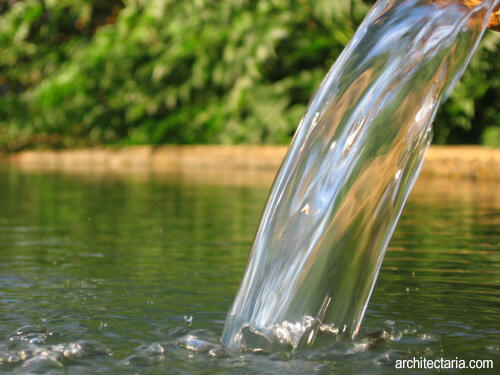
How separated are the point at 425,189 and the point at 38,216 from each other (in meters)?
2.93

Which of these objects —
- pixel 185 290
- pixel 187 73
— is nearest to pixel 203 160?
pixel 187 73

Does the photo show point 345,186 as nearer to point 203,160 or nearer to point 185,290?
point 185,290

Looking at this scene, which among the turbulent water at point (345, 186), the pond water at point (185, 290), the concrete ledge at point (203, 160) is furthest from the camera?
the concrete ledge at point (203, 160)

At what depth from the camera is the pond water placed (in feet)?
6.51

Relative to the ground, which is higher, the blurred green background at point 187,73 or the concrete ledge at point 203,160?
the blurred green background at point 187,73

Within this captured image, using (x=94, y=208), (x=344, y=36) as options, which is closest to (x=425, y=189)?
(x=94, y=208)

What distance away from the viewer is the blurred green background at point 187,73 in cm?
1038

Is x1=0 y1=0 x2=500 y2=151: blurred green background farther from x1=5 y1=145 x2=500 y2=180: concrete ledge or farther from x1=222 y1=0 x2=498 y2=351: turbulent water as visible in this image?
x1=222 y1=0 x2=498 y2=351: turbulent water

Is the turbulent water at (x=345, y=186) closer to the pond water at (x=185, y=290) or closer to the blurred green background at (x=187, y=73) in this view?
the pond water at (x=185, y=290)

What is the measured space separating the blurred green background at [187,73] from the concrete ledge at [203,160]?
418 millimetres

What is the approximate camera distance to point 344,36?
428 inches

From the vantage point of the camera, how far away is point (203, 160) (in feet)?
34.8

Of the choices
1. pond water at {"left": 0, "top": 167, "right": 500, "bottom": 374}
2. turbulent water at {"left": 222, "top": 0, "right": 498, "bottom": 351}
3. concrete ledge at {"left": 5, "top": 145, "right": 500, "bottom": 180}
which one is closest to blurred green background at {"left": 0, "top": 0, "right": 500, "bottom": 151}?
concrete ledge at {"left": 5, "top": 145, "right": 500, "bottom": 180}

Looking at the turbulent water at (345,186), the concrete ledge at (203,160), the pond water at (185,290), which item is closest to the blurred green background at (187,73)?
the concrete ledge at (203,160)
